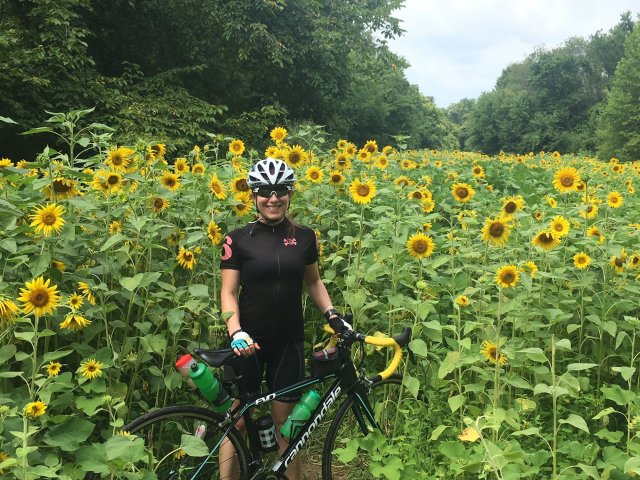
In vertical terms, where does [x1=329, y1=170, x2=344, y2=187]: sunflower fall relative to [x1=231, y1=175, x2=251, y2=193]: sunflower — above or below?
above

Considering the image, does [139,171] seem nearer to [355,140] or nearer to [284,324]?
[284,324]

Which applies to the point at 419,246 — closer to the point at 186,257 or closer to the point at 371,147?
the point at 186,257

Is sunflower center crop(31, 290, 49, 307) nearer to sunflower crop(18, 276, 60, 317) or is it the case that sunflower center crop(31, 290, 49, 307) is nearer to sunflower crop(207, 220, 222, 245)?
sunflower crop(18, 276, 60, 317)

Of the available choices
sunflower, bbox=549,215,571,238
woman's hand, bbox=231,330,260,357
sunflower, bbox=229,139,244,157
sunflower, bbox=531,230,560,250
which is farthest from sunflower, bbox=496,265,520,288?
sunflower, bbox=229,139,244,157

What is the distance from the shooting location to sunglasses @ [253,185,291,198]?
251cm

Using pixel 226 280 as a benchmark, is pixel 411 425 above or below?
below

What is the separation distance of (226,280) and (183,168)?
1.38 meters

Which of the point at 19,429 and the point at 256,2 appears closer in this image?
the point at 19,429

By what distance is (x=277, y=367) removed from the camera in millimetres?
2639

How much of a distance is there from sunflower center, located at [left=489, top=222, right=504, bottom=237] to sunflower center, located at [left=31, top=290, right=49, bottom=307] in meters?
2.23

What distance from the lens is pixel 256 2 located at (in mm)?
15094

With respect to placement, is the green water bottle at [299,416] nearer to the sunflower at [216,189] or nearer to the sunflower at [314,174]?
the sunflower at [216,189]

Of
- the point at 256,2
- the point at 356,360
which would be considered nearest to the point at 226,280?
the point at 356,360

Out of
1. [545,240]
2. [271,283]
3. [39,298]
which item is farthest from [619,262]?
[39,298]
